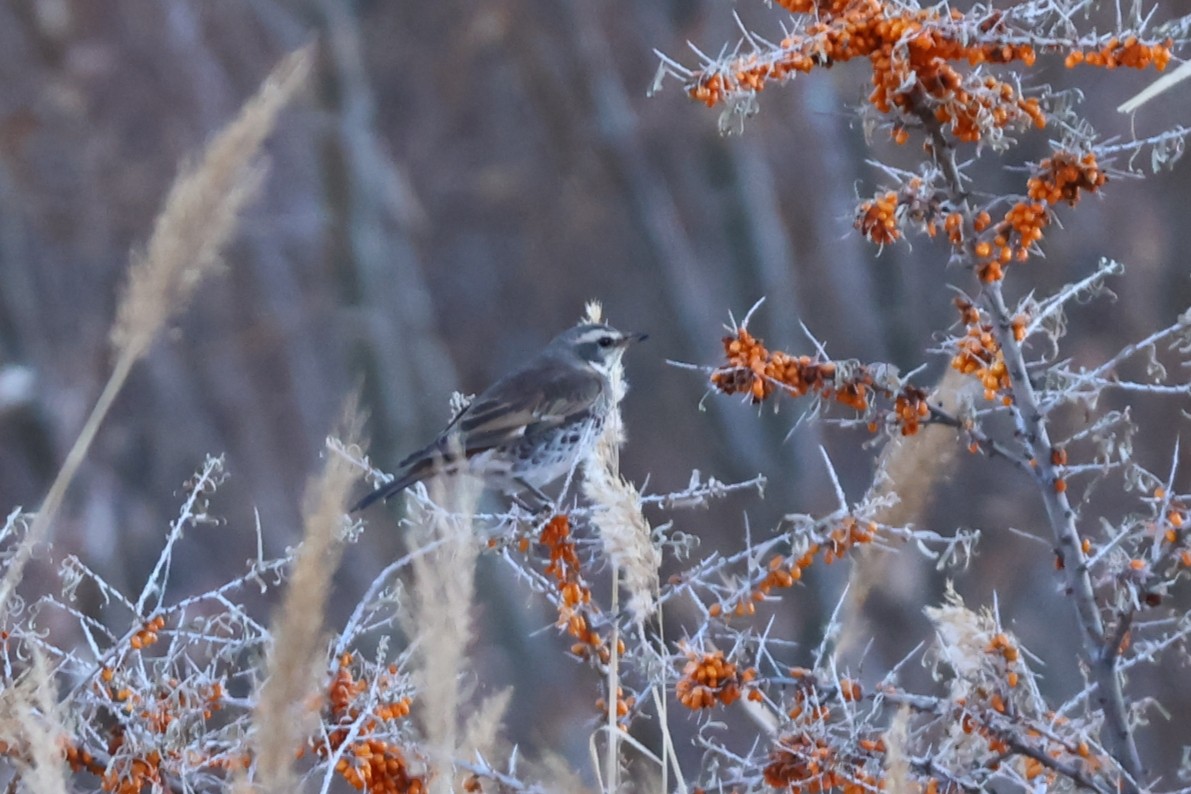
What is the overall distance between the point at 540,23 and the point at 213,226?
32.4 ft

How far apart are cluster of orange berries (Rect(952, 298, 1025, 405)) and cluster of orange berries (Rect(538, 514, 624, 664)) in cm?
73

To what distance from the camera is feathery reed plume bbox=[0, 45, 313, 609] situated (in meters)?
2.25

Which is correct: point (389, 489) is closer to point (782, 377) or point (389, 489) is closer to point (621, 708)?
point (621, 708)

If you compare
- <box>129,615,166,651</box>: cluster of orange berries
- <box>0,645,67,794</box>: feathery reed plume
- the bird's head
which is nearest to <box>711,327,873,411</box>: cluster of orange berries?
<box>129,615,166,651</box>: cluster of orange berries

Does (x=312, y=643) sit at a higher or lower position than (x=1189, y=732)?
higher

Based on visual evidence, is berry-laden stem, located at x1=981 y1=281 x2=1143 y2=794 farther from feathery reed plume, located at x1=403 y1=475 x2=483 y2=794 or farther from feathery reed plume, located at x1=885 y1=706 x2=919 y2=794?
feathery reed plume, located at x1=403 y1=475 x2=483 y2=794

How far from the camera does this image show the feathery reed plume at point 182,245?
225 cm

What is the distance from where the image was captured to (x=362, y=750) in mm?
2398

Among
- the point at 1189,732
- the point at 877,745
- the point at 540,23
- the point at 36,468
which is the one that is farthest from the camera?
the point at 540,23

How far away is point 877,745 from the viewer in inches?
95.7

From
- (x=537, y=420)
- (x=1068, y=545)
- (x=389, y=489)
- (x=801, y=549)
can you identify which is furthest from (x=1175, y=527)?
(x=537, y=420)

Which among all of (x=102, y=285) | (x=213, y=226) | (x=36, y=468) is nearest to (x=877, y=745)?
(x=213, y=226)

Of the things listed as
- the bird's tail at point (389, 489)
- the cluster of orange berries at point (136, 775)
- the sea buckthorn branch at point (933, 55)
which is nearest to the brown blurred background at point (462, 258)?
the bird's tail at point (389, 489)

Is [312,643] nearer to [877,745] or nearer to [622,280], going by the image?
[877,745]
